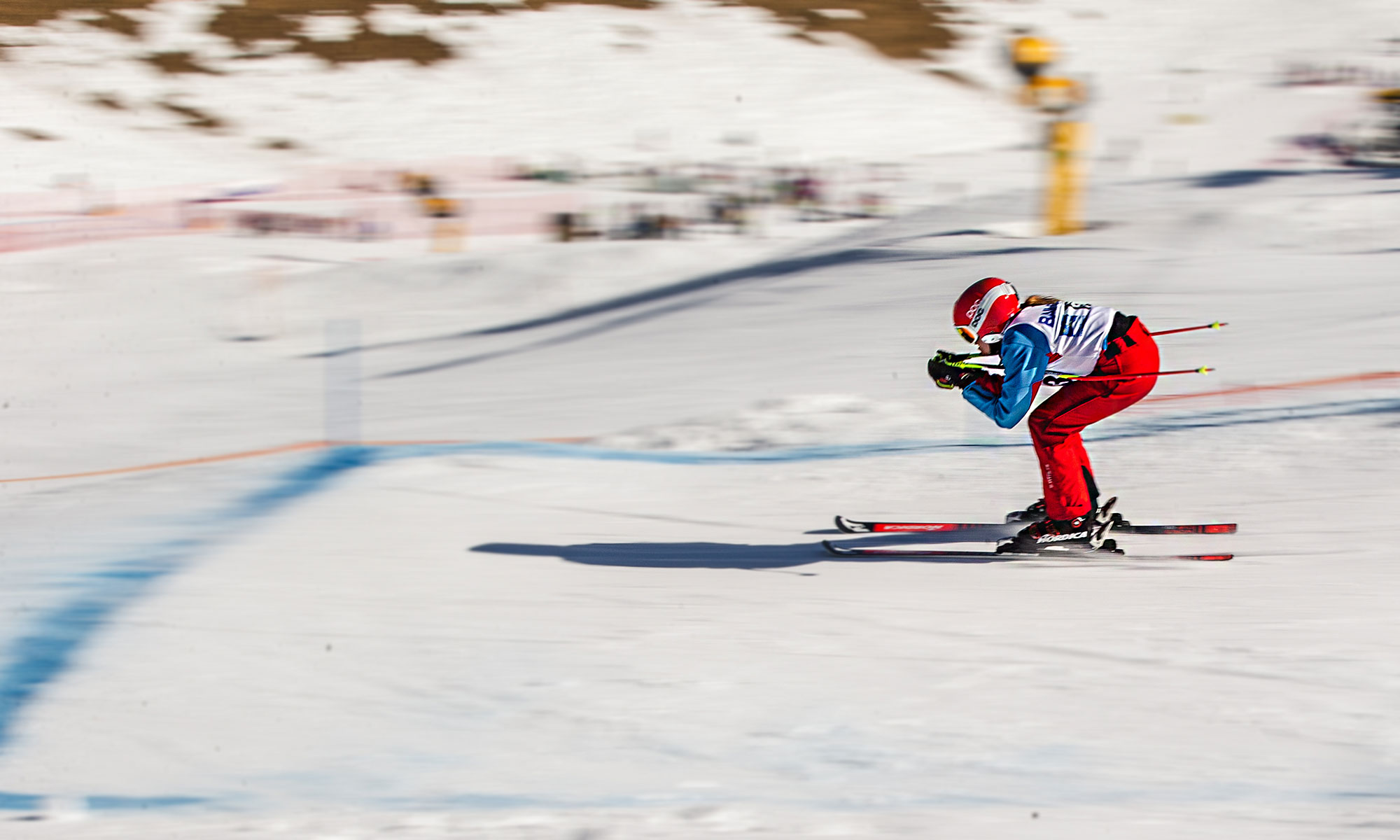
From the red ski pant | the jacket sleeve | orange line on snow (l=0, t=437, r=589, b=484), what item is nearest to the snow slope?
orange line on snow (l=0, t=437, r=589, b=484)

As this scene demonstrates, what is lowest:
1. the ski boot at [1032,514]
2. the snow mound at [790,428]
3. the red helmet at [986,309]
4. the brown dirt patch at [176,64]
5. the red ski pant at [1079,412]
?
the snow mound at [790,428]

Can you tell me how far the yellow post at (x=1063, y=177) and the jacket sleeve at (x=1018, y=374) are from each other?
9162mm

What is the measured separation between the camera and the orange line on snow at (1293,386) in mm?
8758

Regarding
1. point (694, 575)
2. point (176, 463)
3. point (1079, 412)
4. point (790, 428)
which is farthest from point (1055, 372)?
point (176, 463)

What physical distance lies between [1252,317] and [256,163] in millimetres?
17520

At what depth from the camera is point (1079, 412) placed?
5.44 meters

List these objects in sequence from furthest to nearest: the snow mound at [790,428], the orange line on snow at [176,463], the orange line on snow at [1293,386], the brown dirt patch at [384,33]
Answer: the brown dirt patch at [384,33]
the orange line on snow at [1293,386]
the snow mound at [790,428]
the orange line on snow at [176,463]

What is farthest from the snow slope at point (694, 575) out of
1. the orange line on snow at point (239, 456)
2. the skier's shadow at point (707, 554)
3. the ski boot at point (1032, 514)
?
the ski boot at point (1032, 514)

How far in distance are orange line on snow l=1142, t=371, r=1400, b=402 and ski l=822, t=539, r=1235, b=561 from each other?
3.61 meters

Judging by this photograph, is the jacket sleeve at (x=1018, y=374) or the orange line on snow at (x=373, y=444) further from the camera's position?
the orange line on snow at (x=373, y=444)

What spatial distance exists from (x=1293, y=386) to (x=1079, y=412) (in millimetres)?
4111

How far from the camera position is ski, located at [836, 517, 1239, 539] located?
19.0 feet

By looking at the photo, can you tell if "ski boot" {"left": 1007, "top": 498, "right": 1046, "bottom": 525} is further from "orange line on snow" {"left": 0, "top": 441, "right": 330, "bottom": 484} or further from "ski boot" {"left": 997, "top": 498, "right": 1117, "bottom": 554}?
"orange line on snow" {"left": 0, "top": 441, "right": 330, "bottom": 484}

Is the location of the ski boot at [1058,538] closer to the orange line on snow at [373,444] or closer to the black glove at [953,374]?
the black glove at [953,374]
